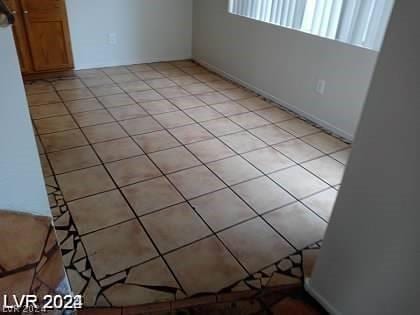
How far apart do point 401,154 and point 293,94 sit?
240 centimetres

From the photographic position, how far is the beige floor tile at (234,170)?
7.61ft

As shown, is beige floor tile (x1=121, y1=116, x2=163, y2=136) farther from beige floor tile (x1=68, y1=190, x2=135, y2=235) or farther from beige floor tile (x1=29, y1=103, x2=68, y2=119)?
beige floor tile (x1=68, y1=190, x2=135, y2=235)

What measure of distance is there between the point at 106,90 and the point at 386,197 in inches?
125

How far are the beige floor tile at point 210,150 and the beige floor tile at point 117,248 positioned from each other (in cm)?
86

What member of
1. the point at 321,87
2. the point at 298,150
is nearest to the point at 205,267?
the point at 298,150

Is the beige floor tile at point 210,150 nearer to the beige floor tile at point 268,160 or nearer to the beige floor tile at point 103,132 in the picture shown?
Answer: the beige floor tile at point 268,160

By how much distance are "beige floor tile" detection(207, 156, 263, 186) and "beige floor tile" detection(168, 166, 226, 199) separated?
62 millimetres

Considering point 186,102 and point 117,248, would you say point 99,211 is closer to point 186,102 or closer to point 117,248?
point 117,248

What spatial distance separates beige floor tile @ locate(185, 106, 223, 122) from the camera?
3.18m

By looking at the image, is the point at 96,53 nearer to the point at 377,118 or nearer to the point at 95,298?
the point at 95,298

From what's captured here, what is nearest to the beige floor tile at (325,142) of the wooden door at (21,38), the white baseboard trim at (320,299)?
the white baseboard trim at (320,299)

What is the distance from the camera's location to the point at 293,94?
11.0 feet

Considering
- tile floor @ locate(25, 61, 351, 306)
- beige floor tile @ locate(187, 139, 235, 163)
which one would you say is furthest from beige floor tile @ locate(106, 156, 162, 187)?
beige floor tile @ locate(187, 139, 235, 163)

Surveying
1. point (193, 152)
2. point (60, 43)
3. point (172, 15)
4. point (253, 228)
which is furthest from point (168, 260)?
point (172, 15)
